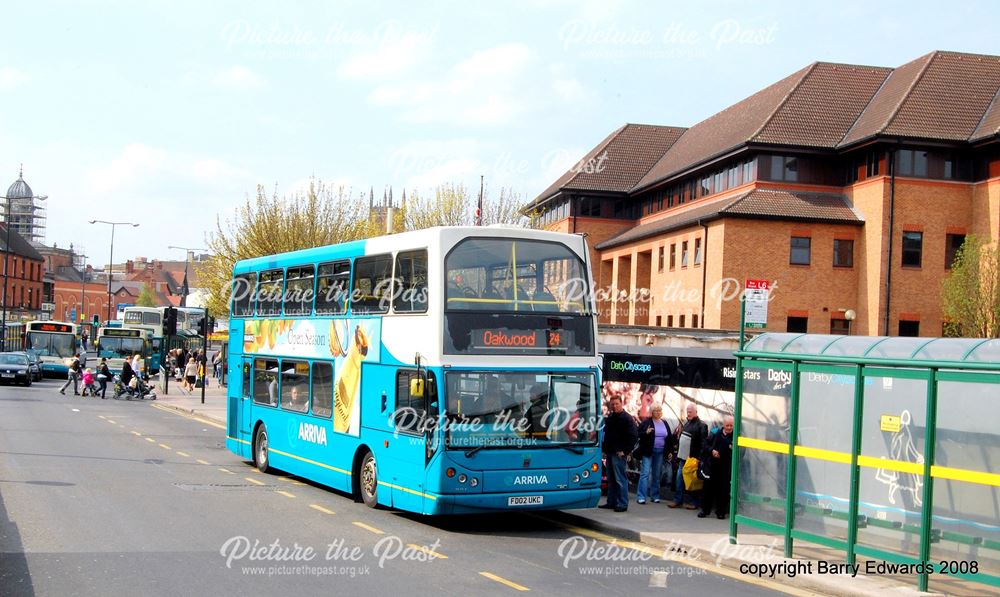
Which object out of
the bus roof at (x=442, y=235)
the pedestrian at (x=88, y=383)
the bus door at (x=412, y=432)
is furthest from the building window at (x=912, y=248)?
the bus door at (x=412, y=432)

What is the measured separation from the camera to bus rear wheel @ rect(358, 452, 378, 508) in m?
15.0

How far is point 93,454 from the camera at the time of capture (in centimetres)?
2100

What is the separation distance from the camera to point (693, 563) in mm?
11719

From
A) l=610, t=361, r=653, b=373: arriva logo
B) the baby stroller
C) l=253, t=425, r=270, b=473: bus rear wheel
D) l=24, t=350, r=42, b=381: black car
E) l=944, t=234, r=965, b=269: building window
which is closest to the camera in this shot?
l=610, t=361, r=653, b=373: arriva logo

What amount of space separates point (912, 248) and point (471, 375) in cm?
3695

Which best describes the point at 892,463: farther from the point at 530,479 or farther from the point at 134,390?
the point at 134,390

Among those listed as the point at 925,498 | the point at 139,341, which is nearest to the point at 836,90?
the point at 139,341

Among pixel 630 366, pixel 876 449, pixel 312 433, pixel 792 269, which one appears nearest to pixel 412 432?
pixel 312 433

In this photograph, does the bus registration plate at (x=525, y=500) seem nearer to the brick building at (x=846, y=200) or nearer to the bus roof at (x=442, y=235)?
the bus roof at (x=442, y=235)

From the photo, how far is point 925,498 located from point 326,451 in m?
9.72

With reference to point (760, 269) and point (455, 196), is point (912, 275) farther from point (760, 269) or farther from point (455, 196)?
point (455, 196)

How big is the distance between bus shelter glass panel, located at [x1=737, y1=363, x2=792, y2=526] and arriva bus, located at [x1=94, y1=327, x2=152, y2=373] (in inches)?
1849

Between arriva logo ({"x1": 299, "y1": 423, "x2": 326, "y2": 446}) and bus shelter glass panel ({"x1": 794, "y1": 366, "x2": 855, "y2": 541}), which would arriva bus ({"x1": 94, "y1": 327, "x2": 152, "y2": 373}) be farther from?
bus shelter glass panel ({"x1": 794, "y1": 366, "x2": 855, "y2": 541})

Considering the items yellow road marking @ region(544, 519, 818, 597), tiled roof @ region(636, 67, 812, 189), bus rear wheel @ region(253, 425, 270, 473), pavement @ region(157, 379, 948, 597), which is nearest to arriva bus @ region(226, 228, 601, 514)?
yellow road marking @ region(544, 519, 818, 597)
